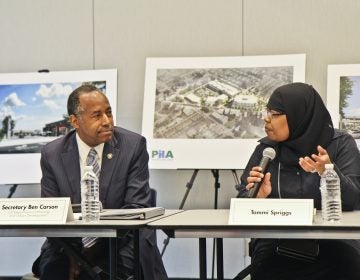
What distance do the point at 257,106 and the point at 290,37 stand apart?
2.34 feet

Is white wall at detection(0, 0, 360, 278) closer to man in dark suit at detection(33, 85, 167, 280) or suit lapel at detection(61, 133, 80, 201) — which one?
man in dark suit at detection(33, 85, 167, 280)

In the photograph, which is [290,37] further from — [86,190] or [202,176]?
[86,190]

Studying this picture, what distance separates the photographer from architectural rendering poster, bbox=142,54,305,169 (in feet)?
16.3

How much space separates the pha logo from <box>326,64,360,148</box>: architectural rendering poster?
1.28 m

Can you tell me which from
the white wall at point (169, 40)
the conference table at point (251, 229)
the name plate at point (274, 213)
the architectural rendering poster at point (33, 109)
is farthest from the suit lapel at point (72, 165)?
the white wall at point (169, 40)

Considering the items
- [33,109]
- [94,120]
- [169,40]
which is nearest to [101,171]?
[94,120]

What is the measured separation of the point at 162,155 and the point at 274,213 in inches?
107

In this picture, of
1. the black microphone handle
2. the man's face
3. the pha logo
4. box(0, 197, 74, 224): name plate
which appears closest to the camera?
box(0, 197, 74, 224): name plate

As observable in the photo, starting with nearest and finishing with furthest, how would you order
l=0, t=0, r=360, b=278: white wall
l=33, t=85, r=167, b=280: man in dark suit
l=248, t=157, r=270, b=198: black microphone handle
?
l=248, t=157, r=270, b=198: black microphone handle
l=33, t=85, r=167, b=280: man in dark suit
l=0, t=0, r=360, b=278: white wall

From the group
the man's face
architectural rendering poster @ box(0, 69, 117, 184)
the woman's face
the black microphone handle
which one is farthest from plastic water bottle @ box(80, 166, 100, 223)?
architectural rendering poster @ box(0, 69, 117, 184)

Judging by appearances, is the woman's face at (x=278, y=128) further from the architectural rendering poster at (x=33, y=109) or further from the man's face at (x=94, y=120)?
the architectural rendering poster at (x=33, y=109)

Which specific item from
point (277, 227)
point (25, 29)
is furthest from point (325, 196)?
point (25, 29)

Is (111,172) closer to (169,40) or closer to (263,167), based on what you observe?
(263,167)

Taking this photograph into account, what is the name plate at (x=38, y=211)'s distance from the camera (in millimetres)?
2594
